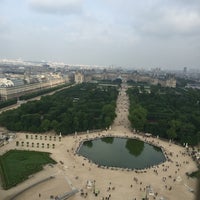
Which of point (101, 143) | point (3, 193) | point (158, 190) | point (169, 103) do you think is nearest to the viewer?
point (3, 193)

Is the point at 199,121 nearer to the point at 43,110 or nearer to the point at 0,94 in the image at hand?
the point at 43,110

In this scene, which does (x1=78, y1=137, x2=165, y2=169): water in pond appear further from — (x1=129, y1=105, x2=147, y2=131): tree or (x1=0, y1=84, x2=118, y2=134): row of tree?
(x1=0, y1=84, x2=118, y2=134): row of tree

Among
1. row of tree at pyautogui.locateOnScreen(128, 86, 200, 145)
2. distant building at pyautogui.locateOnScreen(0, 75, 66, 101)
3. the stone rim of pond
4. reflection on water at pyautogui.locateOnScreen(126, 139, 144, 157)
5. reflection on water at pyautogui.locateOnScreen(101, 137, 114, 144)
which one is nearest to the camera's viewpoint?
the stone rim of pond

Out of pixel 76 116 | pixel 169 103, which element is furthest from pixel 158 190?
pixel 169 103

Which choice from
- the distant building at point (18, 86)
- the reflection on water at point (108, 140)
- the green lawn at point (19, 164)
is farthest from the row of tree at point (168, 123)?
the distant building at point (18, 86)

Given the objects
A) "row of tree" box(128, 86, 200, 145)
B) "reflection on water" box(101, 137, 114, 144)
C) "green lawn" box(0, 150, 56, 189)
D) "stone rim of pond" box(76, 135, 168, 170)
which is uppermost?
"row of tree" box(128, 86, 200, 145)

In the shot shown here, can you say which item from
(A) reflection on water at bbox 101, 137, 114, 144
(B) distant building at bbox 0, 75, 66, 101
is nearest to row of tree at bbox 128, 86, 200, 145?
(A) reflection on water at bbox 101, 137, 114, 144
